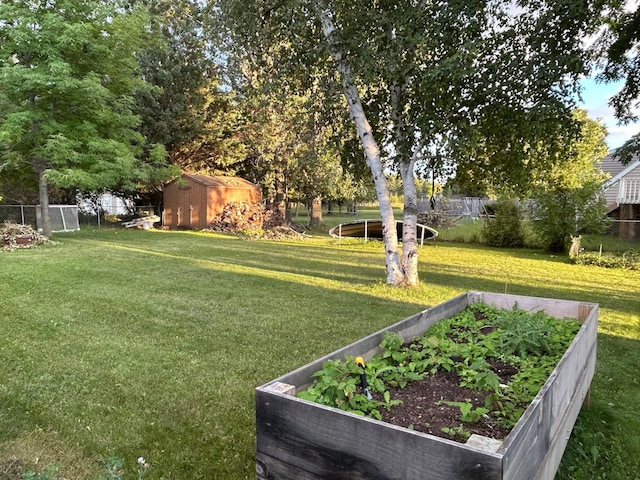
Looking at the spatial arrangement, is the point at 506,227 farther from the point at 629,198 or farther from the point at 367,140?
the point at 367,140

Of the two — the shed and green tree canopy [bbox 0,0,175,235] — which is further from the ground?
green tree canopy [bbox 0,0,175,235]

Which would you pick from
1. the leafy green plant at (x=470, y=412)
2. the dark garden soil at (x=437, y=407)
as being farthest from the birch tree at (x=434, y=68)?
the leafy green plant at (x=470, y=412)

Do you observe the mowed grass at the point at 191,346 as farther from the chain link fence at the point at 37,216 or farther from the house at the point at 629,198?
the house at the point at 629,198

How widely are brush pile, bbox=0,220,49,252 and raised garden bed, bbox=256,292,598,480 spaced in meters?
12.2

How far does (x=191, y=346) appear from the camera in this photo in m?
4.44

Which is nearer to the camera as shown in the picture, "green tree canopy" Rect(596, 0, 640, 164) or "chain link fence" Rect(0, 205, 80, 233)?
"green tree canopy" Rect(596, 0, 640, 164)

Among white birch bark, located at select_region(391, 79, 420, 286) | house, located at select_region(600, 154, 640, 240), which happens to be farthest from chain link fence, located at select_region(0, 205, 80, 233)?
house, located at select_region(600, 154, 640, 240)

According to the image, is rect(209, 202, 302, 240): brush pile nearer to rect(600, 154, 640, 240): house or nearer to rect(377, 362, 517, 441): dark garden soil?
rect(600, 154, 640, 240): house

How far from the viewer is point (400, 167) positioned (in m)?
7.82

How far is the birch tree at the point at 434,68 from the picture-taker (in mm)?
6219

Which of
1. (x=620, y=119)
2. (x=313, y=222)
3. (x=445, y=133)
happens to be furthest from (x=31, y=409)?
(x=313, y=222)

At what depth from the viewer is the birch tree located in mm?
6219

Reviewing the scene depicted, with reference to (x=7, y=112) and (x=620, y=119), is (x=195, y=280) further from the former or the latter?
(x=7, y=112)

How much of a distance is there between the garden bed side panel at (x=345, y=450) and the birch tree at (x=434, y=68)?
18.3ft
